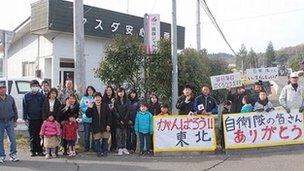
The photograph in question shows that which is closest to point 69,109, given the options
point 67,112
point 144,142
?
point 67,112

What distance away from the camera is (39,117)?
11.0m

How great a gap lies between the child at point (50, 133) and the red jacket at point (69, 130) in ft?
0.57

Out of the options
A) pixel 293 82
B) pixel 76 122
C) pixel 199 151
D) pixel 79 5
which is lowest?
pixel 199 151

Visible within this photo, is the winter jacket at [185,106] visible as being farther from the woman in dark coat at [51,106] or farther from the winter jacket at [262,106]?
the woman in dark coat at [51,106]

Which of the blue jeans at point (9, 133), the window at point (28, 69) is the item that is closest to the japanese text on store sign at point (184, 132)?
the blue jeans at point (9, 133)

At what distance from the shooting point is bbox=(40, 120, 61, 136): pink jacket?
1066 centimetres

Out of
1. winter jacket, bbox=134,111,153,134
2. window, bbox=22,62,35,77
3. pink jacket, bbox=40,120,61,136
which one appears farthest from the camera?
window, bbox=22,62,35,77

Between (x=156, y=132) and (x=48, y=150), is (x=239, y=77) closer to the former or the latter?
(x=156, y=132)

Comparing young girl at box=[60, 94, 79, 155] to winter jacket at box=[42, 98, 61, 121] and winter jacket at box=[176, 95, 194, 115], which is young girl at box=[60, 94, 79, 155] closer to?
winter jacket at box=[42, 98, 61, 121]

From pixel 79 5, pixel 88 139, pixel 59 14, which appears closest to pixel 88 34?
pixel 59 14

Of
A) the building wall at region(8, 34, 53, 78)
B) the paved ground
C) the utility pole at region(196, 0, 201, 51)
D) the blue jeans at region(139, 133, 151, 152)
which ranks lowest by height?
the paved ground

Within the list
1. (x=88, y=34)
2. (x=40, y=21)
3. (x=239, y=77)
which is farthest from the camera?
(x=88, y=34)

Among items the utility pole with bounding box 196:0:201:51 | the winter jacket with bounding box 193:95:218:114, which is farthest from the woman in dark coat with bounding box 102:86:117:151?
the utility pole with bounding box 196:0:201:51

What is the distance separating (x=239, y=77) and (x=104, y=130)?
201 inches
